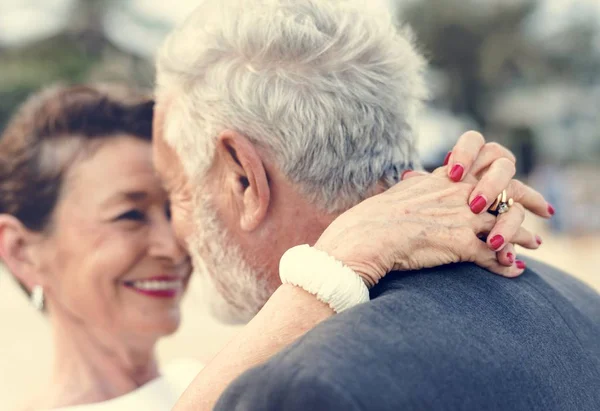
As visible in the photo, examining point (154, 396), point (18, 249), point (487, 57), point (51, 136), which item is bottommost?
point (487, 57)

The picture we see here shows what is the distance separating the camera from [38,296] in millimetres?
2705

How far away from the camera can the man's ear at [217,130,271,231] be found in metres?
1.91

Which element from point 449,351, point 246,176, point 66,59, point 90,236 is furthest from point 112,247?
point 66,59

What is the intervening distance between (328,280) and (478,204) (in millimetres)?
465

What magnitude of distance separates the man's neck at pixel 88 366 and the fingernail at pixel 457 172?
1433mm

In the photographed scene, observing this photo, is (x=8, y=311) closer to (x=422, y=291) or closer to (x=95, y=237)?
(x=95, y=237)

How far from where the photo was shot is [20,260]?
8.77ft

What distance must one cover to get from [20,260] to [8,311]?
9840mm

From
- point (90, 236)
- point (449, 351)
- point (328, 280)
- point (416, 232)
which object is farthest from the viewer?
point (90, 236)

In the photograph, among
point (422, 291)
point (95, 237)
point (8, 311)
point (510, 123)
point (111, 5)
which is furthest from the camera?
point (510, 123)

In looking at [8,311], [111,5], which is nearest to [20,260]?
[8,311]

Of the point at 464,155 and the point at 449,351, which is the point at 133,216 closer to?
the point at 464,155

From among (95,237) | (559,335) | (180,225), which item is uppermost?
(559,335)

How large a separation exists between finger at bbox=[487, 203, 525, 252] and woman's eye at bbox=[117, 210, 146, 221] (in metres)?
1.33
